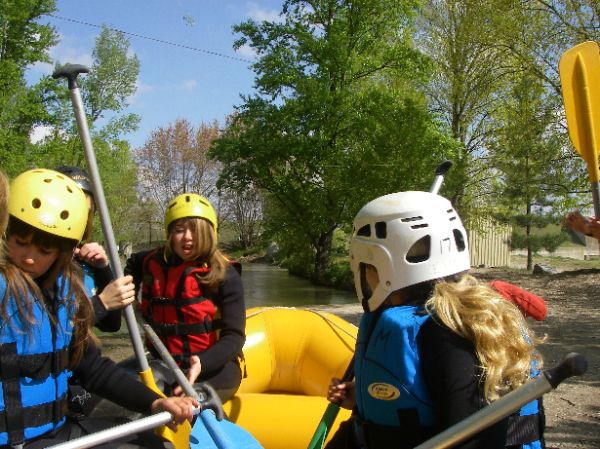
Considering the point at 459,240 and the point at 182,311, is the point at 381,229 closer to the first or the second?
the point at 459,240

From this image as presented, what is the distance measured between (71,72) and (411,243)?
1475mm

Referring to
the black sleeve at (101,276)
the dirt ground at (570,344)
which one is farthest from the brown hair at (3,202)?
the dirt ground at (570,344)

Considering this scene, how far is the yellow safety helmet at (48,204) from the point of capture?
1992 millimetres

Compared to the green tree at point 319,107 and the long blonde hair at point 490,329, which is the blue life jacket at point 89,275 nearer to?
the long blonde hair at point 490,329

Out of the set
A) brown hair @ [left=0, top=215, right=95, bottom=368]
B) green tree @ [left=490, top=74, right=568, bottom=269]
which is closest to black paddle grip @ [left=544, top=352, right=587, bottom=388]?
brown hair @ [left=0, top=215, right=95, bottom=368]

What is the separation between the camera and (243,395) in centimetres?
376

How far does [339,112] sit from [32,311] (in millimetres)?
17872

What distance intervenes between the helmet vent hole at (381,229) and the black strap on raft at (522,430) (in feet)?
2.14

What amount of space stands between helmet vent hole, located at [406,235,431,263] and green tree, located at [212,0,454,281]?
52.6 feet

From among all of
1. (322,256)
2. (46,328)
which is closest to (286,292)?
(322,256)

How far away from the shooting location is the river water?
15.2 meters

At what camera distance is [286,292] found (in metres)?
17.8

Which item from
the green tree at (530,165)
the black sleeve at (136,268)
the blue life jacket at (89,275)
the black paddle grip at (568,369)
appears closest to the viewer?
the black paddle grip at (568,369)

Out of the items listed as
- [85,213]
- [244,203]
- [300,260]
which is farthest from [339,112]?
[85,213]
